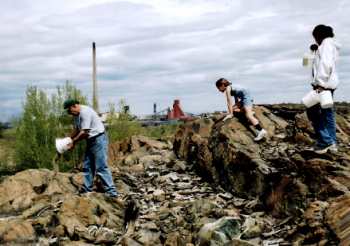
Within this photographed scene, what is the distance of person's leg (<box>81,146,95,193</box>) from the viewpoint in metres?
12.7

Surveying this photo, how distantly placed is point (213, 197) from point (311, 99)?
3.80 m

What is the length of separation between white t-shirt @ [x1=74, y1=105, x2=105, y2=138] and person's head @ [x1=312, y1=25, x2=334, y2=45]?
195 inches

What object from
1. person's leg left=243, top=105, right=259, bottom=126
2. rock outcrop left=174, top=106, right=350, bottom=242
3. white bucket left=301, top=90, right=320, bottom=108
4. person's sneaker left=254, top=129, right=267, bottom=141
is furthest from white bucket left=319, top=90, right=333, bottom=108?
person's leg left=243, top=105, right=259, bottom=126

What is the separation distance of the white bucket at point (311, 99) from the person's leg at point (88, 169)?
489 centimetres

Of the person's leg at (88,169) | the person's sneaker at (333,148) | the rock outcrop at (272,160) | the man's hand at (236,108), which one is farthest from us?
the man's hand at (236,108)

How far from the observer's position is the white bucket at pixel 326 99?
1001 centimetres

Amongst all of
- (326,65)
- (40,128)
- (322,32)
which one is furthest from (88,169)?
(40,128)

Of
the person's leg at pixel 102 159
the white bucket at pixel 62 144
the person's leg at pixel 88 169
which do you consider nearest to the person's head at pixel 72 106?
the white bucket at pixel 62 144

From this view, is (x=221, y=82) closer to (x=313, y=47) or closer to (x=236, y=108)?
(x=236, y=108)

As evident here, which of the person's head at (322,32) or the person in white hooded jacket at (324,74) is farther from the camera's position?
the person's head at (322,32)

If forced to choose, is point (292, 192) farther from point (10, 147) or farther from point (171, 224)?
point (10, 147)

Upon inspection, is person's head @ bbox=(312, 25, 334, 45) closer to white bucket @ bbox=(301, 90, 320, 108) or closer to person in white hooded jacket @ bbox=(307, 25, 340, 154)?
person in white hooded jacket @ bbox=(307, 25, 340, 154)

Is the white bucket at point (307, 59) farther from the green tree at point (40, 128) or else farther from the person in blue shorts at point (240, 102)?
the green tree at point (40, 128)

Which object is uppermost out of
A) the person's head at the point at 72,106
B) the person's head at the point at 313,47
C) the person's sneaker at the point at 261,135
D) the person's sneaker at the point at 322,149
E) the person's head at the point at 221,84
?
the person's head at the point at 313,47
